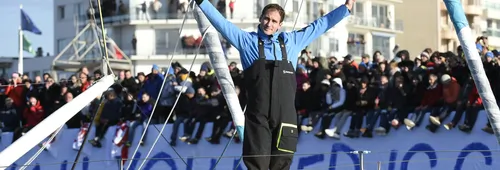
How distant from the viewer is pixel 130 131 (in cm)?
2117

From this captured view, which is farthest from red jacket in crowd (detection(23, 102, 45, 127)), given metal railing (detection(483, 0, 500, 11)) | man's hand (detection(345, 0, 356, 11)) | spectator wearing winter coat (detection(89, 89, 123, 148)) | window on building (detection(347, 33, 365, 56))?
metal railing (detection(483, 0, 500, 11))

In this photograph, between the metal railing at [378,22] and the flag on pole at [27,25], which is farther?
the metal railing at [378,22]

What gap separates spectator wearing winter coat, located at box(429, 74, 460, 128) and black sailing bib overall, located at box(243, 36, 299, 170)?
28.2ft

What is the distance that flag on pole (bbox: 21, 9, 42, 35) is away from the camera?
51125 millimetres

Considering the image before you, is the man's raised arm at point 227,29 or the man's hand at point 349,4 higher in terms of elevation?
the man's hand at point 349,4

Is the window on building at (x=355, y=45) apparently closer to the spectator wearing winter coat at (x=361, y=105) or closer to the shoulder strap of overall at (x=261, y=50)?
the spectator wearing winter coat at (x=361, y=105)

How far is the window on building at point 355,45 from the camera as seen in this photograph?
197 ft

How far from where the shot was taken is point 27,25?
5138cm

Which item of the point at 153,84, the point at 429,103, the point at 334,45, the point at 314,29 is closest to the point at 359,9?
the point at 334,45

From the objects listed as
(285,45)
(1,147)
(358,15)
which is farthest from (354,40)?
(285,45)

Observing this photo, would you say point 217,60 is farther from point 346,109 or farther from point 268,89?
point 346,109

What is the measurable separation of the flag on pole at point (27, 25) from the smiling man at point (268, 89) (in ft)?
143

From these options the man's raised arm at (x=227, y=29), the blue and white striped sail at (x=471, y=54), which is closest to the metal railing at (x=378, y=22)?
the blue and white striped sail at (x=471, y=54)

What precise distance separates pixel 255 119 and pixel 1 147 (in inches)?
646
